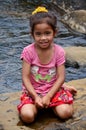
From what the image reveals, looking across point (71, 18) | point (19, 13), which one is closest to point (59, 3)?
point (19, 13)

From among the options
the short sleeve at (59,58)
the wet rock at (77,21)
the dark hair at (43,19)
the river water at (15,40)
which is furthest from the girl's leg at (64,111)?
the wet rock at (77,21)

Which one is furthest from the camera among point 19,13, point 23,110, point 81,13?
point 19,13

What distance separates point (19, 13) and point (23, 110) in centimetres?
715

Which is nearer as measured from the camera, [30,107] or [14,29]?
[30,107]

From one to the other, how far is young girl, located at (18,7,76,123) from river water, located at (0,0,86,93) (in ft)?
5.81

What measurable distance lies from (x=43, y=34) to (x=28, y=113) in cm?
80

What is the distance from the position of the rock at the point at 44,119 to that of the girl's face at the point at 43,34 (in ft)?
2.41

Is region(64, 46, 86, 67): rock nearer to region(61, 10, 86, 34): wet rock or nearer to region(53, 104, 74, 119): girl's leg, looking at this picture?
region(61, 10, 86, 34): wet rock

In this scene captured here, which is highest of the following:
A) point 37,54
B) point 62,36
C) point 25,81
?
point 37,54

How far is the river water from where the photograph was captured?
20.1ft

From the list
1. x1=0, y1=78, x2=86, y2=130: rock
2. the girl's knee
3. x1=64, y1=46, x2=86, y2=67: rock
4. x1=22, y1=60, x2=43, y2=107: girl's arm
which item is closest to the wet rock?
x1=64, y1=46, x2=86, y2=67: rock

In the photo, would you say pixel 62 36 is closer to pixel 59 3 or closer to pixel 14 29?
pixel 14 29

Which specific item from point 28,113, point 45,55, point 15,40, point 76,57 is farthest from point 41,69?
point 15,40

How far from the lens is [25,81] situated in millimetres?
3854
